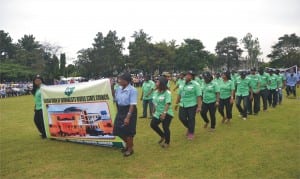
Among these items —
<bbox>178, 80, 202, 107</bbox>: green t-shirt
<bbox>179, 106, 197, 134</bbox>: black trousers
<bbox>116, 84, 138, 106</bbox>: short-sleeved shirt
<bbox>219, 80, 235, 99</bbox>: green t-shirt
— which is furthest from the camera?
<bbox>219, 80, 235, 99</bbox>: green t-shirt

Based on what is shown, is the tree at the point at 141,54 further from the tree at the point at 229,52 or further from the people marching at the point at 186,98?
the people marching at the point at 186,98

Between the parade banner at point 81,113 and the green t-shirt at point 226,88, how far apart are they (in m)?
4.53

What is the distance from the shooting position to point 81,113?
8.59m

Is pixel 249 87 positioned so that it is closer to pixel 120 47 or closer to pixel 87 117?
pixel 87 117

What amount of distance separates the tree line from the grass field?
5571 cm

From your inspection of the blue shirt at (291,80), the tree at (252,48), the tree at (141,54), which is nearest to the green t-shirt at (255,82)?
the blue shirt at (291,80)

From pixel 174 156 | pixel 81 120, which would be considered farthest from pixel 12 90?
pixel 174 156

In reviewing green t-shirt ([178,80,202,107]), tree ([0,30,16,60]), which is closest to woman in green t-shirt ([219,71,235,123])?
green t-shirt ([178,80,202,107])

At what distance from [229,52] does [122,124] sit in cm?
10860

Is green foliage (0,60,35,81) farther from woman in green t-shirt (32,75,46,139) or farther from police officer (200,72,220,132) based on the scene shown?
police officer (200,72,220,132)

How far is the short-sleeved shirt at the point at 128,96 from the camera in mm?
7207

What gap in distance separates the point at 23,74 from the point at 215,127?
56015 mm

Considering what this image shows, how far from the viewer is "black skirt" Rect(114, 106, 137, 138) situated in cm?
729

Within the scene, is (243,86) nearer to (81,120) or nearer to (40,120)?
(81,120)
